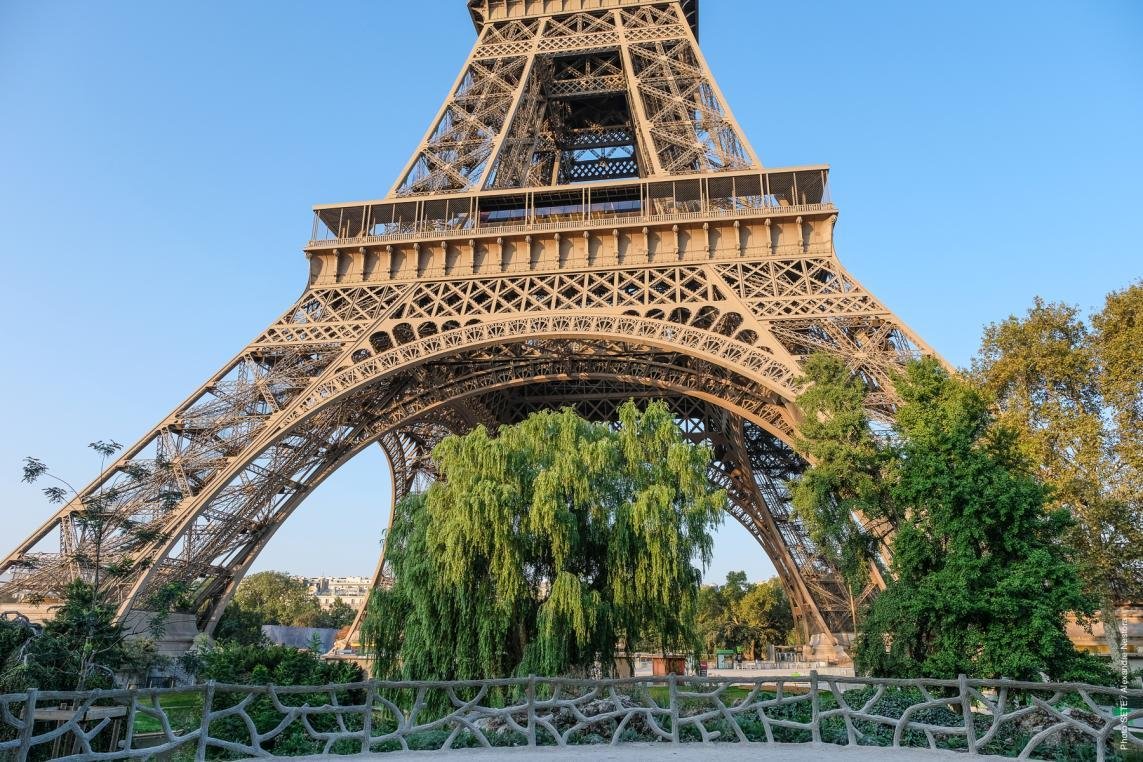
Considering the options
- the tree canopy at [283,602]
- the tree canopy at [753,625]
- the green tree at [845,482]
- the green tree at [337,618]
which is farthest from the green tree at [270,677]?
the green tree at [337,618]

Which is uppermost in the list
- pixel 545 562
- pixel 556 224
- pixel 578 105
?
pixel 578 105

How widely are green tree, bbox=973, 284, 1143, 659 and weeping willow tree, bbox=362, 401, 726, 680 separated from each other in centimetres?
772

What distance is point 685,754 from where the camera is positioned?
8.10 meters

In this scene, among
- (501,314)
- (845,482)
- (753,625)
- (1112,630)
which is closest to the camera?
(845,482)

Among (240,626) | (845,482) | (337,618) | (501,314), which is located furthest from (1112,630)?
(337,618)

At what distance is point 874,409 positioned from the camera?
17922 millimetres

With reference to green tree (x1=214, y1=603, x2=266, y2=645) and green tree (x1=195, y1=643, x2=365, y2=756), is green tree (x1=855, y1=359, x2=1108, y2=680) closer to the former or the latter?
green tree (x1=195, y1=643, x2=365, y2=756)

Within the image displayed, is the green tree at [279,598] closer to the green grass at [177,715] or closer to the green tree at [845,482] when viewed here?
the green grass at [177,715]

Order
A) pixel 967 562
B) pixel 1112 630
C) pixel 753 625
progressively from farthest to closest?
pixel 753 625 < pixel 1112 630 < pixel 967 562

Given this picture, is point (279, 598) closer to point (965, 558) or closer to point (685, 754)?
point (965, 558)

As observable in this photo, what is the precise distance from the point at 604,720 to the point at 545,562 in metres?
4.16

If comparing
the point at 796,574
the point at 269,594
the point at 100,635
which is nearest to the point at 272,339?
the point at 100,635

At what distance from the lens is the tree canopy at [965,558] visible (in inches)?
486

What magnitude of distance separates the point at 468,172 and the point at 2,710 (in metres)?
22.4
